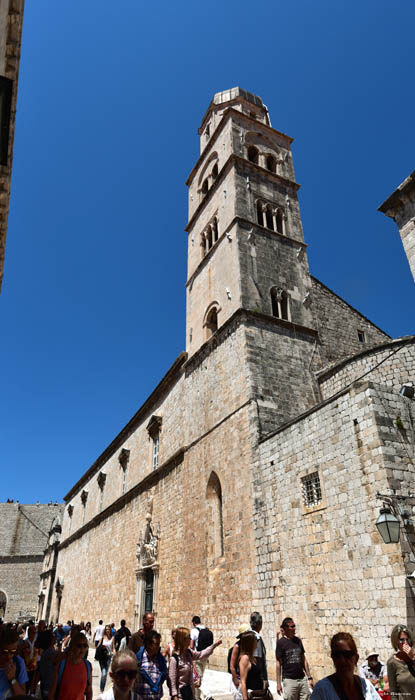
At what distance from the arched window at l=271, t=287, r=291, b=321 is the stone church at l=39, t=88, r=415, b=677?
4 centimetres

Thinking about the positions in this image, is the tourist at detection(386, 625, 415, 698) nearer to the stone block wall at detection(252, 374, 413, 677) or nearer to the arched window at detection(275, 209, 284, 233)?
the stone block wall at detection(252, 374, 413, 677)

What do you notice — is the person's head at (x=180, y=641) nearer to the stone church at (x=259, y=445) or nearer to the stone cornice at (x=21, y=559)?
the stone church at (x=259, y=445)

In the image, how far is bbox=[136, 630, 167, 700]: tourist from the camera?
3.84 metres

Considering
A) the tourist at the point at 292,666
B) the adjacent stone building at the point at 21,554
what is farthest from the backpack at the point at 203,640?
the adjacent stone building at the point at 21,554

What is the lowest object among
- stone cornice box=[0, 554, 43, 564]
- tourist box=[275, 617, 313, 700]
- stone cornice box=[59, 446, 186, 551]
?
tourist box=[275, 617, 313, 700]

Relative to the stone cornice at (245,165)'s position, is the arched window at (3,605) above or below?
below

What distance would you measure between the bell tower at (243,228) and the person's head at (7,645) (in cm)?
1188

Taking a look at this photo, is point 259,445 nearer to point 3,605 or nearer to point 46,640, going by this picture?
point 46,640

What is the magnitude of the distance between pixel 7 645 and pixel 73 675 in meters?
0.68

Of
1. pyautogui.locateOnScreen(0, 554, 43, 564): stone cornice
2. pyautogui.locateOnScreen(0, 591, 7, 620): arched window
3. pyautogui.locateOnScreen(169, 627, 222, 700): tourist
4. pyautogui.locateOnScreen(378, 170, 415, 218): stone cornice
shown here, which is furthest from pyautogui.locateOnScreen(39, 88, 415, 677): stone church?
pyautogui.locateOnScreen(0, 554, 43, 564): stone cornice

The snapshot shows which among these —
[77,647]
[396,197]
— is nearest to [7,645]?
[77,647]

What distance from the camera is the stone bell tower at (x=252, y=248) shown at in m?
14.5

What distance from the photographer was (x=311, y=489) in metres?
10.1

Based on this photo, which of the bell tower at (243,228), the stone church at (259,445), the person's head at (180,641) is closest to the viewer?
the person's head at (180,641)
